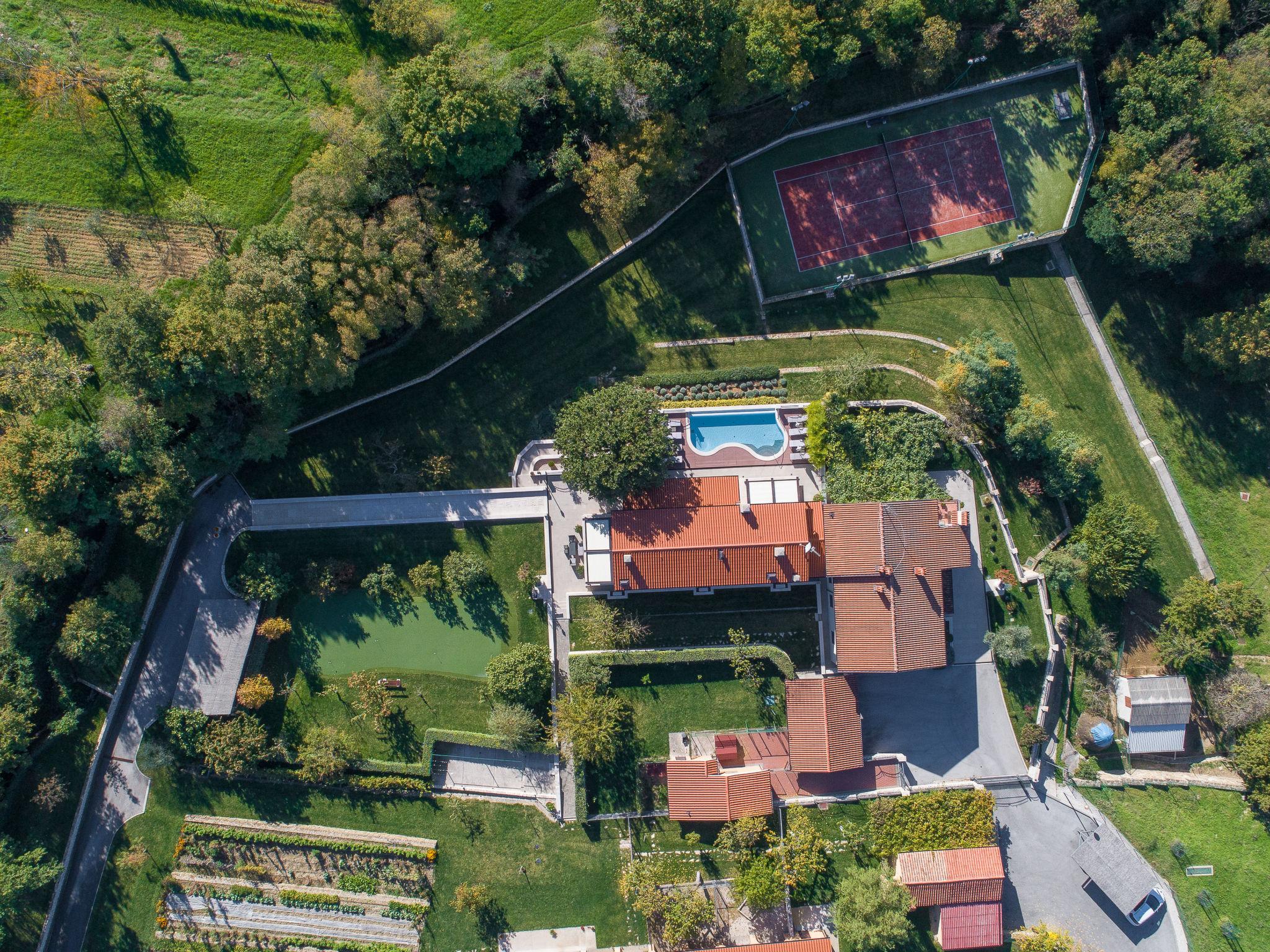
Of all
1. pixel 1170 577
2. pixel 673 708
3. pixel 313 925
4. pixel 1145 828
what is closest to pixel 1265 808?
pixel 1145 828

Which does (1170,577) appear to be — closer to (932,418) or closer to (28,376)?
(932,418)

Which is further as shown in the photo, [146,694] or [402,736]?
[402,736]

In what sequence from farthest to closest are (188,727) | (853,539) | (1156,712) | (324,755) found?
1. (1156,712)
2. (324,755)
3. (188,727)
4. (853,539)

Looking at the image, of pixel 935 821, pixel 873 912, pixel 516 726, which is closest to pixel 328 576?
pixel 516 726

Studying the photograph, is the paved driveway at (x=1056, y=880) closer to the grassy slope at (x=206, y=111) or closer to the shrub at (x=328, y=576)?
the shrub at (x=328, y=576)

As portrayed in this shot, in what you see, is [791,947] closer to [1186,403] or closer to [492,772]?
[492,772]

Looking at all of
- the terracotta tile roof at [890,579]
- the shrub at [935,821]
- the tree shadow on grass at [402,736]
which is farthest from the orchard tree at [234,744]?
the shrub at [935,821]
